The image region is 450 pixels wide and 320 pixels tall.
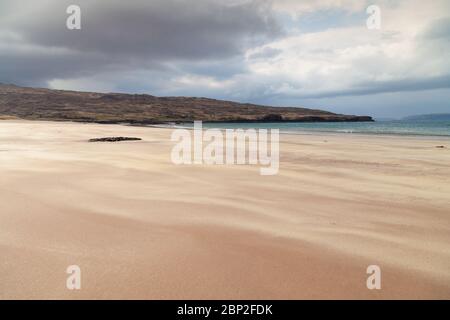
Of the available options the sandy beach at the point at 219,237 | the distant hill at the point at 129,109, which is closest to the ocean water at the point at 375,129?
the sandy beach at the point at 219,237

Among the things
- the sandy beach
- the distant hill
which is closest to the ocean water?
the sandy beach

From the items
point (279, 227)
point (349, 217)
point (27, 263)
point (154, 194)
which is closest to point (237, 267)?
point (279, 227)

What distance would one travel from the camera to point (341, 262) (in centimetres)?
333

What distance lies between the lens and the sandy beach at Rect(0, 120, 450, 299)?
2.85 meters

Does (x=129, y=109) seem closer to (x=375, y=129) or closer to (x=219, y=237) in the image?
(x=375, y=129)

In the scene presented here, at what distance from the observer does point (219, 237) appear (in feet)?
12.9

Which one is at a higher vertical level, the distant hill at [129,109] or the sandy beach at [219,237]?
the distant hill at [129,109]

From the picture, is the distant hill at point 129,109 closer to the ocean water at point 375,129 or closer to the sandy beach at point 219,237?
the ocean water at point 375,129

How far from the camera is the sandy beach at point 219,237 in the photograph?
2.85m

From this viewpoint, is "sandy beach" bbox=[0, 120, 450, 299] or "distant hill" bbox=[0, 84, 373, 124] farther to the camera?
"distant hill" bbox=[0, 84, 373, 124]

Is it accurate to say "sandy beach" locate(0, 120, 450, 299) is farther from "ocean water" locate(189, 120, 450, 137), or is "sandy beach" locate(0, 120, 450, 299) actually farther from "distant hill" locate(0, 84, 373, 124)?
"distant hill" locate(0, 84, 373, 124)

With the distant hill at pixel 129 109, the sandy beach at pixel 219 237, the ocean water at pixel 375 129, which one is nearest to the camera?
the sandy beach at pixel 219 237

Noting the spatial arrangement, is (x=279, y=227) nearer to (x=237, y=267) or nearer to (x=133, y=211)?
(x=237, y=267)
